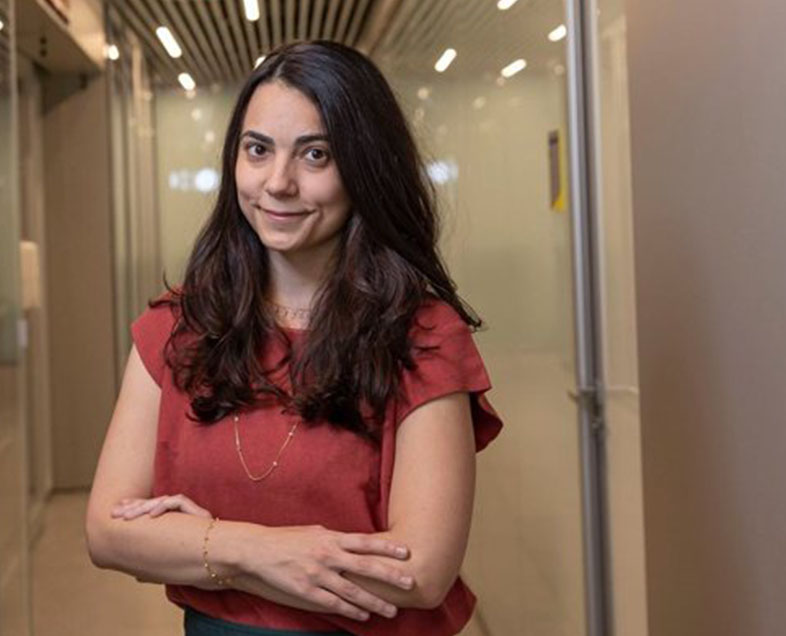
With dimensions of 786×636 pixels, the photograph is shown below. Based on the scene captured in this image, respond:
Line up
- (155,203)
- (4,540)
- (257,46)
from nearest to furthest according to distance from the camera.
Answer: (4,540) < (257,46) < (155,203)

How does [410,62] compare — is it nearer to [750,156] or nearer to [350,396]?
[750,156]

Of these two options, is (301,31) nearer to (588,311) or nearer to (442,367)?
(588,311)

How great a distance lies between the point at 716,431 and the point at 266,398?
4.05ft

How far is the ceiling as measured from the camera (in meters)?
4.21

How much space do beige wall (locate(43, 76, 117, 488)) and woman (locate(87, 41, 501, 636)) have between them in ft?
21.4

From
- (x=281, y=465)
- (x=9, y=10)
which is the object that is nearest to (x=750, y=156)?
(x=281, y=465)

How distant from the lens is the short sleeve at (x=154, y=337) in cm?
157

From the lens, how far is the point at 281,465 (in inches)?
57.7

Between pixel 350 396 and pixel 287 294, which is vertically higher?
pixel 287 294

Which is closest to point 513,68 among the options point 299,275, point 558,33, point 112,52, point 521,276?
point 558,33

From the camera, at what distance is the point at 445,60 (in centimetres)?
434

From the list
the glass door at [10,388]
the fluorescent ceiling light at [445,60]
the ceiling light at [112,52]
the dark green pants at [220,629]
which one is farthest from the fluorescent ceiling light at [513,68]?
the ceiling light at [112,52]

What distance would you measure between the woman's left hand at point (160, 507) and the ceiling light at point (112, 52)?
21.2 feet

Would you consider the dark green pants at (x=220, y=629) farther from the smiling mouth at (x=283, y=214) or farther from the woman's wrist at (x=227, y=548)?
the smiling mouth at (x=283, y=214)
